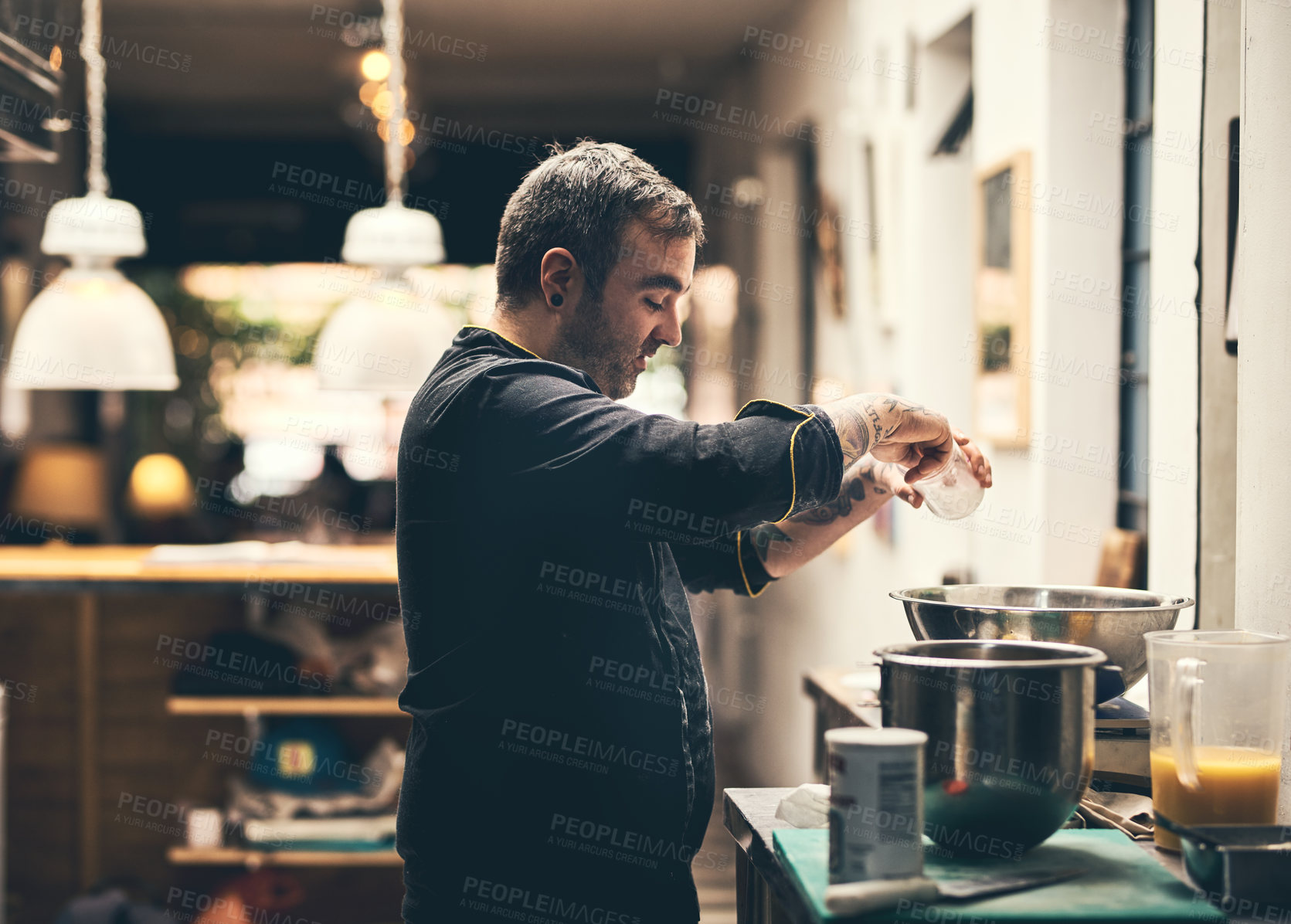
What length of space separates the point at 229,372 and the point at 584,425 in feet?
22.4

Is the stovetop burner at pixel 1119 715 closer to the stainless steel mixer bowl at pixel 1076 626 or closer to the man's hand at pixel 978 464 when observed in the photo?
the stainless steel mixer bowl at pixel 1076 626

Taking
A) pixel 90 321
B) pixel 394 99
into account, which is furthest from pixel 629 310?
pixel 90 321

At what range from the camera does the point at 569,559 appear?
1.36 m

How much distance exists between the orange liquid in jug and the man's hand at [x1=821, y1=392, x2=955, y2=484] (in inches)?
17.0

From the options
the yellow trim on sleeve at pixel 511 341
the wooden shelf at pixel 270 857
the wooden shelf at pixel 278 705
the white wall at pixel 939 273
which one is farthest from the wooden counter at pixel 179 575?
the yellow trim on sleeve at pixel 511 341

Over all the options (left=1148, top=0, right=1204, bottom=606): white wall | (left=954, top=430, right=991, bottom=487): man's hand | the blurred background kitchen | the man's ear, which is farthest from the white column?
the man's ear

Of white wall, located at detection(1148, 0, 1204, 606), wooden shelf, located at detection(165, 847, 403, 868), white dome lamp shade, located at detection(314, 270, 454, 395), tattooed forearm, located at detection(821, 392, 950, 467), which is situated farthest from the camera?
wooden shelf, located at detection(165, 847, 403, 868)

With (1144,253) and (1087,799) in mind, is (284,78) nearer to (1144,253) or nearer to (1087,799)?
(1144,253)

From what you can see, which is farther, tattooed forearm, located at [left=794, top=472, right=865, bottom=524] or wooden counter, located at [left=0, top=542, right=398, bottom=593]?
wooden counter, located at [left=0, top=542, right=398, bottom=593]

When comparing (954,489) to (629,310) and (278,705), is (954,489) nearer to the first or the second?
(629,310)

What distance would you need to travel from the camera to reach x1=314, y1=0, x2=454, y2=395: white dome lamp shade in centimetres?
315

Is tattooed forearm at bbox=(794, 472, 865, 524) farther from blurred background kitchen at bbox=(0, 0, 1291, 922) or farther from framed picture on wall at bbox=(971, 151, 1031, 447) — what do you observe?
framed picture on wall at bbox=(971, 151, 1031, 447)

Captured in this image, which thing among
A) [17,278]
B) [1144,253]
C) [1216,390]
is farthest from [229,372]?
[1216,390]

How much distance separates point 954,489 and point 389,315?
1.98 meters
